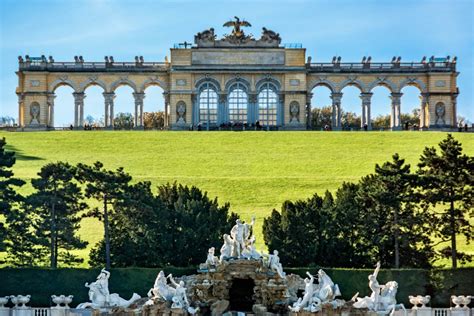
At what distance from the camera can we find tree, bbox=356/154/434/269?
4162 cm

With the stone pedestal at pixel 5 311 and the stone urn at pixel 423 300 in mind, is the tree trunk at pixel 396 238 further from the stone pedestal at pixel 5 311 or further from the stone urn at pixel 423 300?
the stone pedestal at pixel 5 311

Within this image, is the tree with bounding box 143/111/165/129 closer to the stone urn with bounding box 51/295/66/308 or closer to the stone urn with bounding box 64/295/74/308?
the stone urn with bounding box 64/295/74/308

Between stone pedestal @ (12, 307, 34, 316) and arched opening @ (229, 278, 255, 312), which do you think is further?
arched opening @ (229, 278, 255, 312)

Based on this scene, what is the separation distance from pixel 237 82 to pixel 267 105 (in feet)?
12.2

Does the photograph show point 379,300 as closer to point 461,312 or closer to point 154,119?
point 461,312

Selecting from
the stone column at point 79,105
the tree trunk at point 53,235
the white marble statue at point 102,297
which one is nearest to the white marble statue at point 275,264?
the white marble statue at point 102,297

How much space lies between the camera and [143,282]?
123 feet

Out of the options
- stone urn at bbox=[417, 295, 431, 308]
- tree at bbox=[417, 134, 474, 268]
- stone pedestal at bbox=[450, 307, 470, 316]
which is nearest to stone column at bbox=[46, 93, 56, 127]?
tree at bbox=[417, 134, 474, 268]

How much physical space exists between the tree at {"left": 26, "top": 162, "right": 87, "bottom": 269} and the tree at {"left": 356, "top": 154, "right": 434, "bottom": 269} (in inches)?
559

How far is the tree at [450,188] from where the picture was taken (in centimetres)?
4156

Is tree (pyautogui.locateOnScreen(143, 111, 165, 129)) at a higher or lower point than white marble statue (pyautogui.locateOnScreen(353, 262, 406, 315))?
higher

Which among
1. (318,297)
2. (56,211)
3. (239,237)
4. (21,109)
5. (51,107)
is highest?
(51,107)

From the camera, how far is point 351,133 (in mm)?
73312

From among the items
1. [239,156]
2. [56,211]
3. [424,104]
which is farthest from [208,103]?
[56,211]
